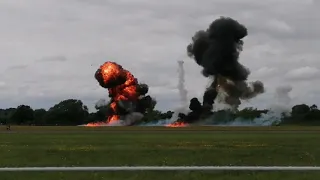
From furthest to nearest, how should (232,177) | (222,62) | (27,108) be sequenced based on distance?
(27,108)
(222,62)
(232,177)

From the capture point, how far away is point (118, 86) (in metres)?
141

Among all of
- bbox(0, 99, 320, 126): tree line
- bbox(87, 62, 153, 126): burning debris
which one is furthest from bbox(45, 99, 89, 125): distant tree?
bbox(87, 62, 153, 126): burning debris

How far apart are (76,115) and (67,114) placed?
10.3ft

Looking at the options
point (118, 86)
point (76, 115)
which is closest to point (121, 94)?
point (118, 86)

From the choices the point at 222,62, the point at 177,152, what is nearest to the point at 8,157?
the point at 177,152

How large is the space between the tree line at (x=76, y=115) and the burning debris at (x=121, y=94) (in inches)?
226

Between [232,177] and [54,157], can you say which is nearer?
[232,177]

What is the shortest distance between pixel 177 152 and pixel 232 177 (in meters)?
14.8

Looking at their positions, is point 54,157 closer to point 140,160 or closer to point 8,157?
point 8,157

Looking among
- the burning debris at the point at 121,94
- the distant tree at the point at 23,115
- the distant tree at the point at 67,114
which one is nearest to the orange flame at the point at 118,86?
the burning debris at the point at 121,94

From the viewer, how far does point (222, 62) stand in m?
131

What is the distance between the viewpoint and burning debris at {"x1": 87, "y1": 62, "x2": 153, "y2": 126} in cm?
13562

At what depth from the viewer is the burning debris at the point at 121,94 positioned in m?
136

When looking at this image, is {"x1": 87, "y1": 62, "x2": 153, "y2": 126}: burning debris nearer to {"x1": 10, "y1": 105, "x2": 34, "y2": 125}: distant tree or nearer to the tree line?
the tree line
